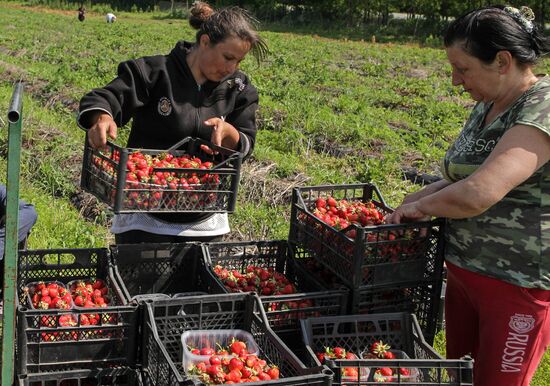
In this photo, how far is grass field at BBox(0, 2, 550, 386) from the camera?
258 inches

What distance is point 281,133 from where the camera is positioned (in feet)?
32.2

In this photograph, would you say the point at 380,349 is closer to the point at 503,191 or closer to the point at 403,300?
the point at 403,300

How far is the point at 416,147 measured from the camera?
393 inches

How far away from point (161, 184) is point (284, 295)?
0.76 meters

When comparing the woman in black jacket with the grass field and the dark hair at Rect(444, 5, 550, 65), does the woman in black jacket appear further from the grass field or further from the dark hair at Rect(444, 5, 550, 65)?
the dark hair at Rect(444, 5, 550, 65)

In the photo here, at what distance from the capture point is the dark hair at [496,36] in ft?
9.23

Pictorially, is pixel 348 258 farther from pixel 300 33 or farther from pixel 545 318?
pixel 300 33

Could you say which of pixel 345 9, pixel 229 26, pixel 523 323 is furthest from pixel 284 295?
pixel 345 9

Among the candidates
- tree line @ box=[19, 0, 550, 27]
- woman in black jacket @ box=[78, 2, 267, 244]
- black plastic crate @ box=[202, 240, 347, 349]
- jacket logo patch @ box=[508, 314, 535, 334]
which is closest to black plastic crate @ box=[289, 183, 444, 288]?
black plastic crate @ box=[202, 240, 347, 349]

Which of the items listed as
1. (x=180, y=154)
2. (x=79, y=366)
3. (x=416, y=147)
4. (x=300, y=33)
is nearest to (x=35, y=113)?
(x=416, y=147)

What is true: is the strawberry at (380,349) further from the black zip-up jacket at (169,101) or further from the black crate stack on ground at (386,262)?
the black zip-up jacket at (169,101)

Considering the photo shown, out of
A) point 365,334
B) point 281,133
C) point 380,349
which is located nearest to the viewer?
point 380,349

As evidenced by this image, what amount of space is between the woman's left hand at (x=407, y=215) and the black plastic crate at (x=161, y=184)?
0.76 metres

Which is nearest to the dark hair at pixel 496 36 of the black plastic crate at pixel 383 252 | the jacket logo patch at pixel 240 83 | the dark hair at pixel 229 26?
the black plastic crate at pixel 383 252
